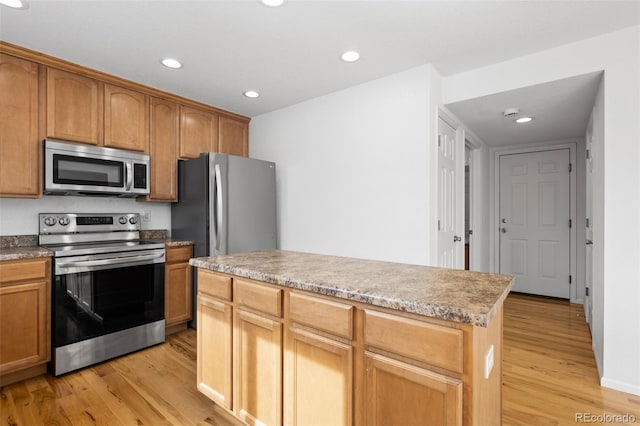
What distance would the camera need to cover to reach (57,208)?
290cm

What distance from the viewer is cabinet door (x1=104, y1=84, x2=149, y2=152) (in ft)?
9.74

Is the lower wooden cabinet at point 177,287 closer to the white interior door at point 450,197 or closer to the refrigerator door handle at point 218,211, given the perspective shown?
the refrigerator door handle at point 218,211

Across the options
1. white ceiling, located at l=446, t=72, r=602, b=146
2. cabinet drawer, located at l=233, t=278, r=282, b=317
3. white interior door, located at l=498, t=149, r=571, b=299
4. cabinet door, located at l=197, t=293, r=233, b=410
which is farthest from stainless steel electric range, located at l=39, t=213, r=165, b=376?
white interior door, located at l=498, t=149, r=571, b=299

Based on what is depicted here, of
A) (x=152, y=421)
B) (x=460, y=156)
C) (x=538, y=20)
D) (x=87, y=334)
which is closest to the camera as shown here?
(x=152, y=421)

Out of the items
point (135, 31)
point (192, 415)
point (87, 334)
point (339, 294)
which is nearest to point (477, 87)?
point (339, 294)

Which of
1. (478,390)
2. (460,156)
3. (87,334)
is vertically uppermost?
(460,156)

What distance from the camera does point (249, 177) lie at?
3.53 metres

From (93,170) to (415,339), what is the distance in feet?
9.91

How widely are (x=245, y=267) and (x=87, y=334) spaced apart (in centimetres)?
176

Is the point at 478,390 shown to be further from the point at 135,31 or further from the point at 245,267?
the point at 135,31

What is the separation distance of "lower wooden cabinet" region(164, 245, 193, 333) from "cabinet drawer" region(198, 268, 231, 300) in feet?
4.64

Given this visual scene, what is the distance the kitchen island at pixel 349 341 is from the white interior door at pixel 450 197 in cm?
148

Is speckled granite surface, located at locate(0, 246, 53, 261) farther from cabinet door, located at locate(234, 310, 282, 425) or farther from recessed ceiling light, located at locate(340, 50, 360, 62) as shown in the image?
recessed ceiling light, located at locate(340, 50, 360, 62)

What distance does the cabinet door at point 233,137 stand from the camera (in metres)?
3.96
